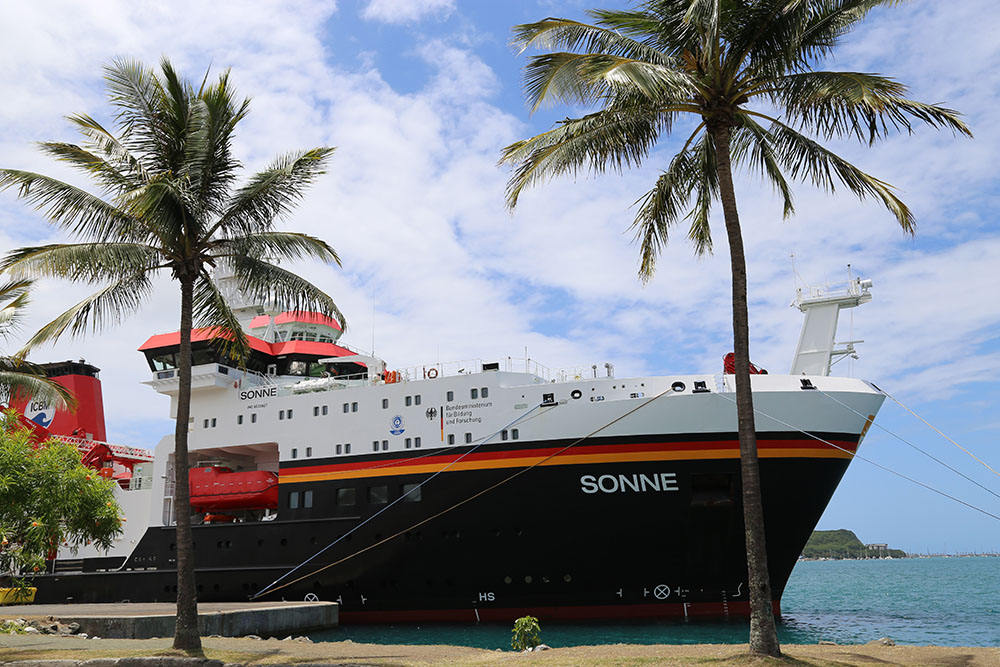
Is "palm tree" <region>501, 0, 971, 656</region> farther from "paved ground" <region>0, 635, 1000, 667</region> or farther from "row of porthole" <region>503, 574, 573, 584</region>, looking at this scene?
"row of porthole" <region>503, 574, 573, 584</region>

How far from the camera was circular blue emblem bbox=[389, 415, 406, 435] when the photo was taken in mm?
18656

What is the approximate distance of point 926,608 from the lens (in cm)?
2753

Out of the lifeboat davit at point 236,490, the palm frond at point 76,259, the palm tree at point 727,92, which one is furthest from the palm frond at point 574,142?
the lifeboat davit at point 236,490

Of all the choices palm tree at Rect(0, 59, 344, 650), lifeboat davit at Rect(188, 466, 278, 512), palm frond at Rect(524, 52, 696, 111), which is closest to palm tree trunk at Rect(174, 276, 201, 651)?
palm tree at Rect(0, 59, 344, 650)

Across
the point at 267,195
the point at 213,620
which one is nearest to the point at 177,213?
the point at 267,195

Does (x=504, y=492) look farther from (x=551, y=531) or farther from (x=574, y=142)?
(x=574, y=142)

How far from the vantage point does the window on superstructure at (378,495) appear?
59.7ft

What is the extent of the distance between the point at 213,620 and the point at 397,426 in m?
6.02

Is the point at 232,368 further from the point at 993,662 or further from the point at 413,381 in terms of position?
the point at 993,662

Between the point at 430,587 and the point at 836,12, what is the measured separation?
45.3 ft

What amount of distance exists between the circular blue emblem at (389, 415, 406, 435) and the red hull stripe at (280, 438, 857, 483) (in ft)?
2.23

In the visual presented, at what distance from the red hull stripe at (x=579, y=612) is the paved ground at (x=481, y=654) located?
4484mm

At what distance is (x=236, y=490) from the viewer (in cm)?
2055

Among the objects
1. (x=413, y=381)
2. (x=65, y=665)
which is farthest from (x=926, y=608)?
(x=65, y=665)
